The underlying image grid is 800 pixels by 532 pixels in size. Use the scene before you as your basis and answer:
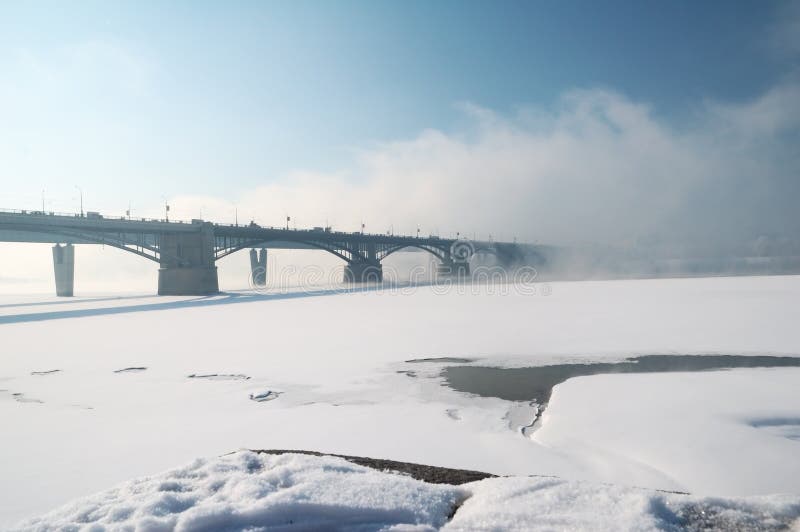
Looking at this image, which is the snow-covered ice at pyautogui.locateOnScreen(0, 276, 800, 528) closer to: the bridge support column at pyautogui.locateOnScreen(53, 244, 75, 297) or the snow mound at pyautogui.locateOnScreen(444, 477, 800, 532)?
the snow mound at pyautogui.locateOnScreen(444, 477, 800, 532)

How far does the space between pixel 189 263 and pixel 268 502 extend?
6282 centimetres

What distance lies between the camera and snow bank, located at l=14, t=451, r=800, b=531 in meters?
3.30

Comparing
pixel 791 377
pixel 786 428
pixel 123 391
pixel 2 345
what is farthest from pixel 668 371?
pixel 2 345

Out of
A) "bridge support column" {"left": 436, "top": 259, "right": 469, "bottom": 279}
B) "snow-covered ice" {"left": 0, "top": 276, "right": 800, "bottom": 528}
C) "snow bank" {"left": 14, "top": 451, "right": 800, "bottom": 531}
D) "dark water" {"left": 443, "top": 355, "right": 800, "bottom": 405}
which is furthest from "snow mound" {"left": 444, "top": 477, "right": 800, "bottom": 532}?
"bridge support column" {"left": 436, "top": 259, "right": 469, "bottom": 279}

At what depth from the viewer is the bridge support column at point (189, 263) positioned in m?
59.5

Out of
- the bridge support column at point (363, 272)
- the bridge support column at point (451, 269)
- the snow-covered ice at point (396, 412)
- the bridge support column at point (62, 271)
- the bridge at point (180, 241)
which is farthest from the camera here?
the bridge support column at point (451, 269)

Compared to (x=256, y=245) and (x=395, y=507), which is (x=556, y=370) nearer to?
(x=395, y=507)

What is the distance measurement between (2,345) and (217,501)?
2479cm

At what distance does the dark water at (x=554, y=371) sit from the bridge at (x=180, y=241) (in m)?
50.6

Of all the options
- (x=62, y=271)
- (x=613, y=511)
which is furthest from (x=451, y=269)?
(x=613, y=511)

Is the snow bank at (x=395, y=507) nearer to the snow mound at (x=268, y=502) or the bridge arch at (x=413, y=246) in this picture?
→ the snow mound at (x=268, y=502)

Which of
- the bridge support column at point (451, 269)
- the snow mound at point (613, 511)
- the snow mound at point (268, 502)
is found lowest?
the bridge support column at point (451, 269)

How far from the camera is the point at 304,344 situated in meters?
17.9

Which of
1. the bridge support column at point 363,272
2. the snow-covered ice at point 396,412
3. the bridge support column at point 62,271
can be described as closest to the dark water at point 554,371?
the snow-covered ice at point 396,412
